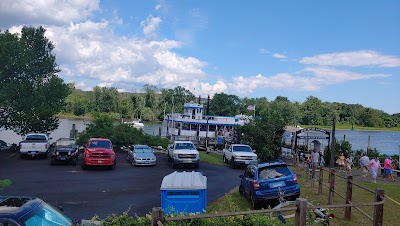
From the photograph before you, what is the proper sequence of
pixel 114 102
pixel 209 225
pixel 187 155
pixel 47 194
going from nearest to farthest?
pixel 209 225
pixel 47 194
pixel 187 155
pixel 114 102

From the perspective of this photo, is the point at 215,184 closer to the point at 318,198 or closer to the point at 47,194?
the point at 318,198

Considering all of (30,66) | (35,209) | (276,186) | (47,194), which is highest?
(30,66)

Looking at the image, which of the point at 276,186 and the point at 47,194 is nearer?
the point at 276,186

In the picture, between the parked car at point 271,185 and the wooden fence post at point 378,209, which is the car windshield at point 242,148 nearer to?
the parked car at point 271,185

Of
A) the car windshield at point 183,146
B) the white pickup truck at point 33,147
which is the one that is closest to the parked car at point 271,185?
the car windshield at point 183,146

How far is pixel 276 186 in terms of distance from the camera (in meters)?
13.7

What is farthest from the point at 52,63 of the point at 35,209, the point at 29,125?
the point at 35,209

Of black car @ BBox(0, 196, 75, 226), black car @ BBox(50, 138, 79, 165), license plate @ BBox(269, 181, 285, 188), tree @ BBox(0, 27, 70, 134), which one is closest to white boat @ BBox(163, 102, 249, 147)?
tree @ BBox(0, 27, 70, 134)

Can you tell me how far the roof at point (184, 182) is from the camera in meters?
10.2

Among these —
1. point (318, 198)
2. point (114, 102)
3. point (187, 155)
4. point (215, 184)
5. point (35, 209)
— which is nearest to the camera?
point (35, 209)

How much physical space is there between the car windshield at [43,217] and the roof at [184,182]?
375cm

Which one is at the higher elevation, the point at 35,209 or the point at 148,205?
the point at 35,209

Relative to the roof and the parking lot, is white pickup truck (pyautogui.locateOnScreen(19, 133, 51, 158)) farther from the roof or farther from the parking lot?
the roof

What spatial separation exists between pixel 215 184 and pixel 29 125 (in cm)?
2463
